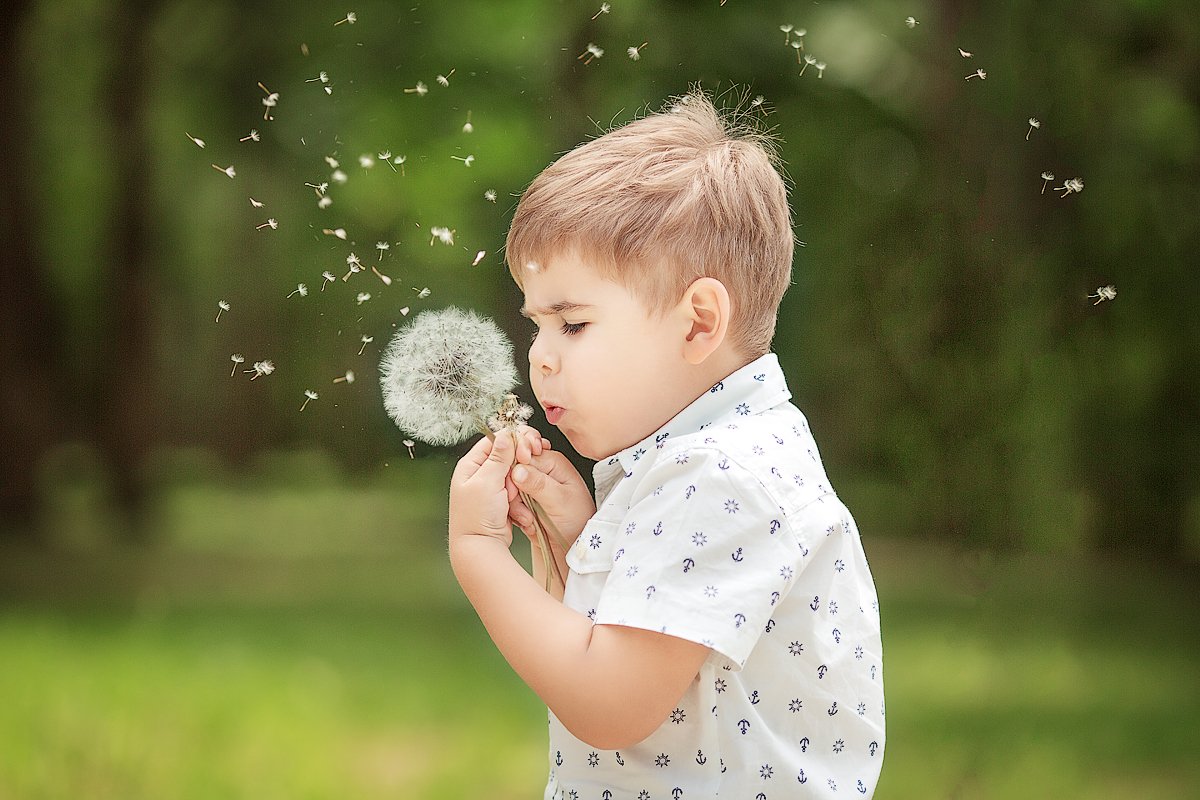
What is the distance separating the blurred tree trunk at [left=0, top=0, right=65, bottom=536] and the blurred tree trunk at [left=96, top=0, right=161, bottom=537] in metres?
0.31

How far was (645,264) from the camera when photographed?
1313 mm

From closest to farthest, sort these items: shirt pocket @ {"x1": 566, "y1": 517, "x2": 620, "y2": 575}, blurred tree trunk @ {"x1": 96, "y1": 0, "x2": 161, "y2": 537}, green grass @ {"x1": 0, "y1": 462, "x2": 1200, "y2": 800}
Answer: shirt pocket @ {"x1": 566, "y1": 517, "x2": 620, "y2": 575}
green grass @ {"x1": 0, "y1": 462, "x2": 1200, "y2": 800}
blurred tree trunk @ {"x1": 96, "y1": 0, "x2": 161, "y2": 537}

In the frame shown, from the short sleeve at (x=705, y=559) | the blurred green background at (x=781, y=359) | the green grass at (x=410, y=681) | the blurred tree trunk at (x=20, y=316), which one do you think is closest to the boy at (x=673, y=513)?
the short sleeve at (x=705, y=559)

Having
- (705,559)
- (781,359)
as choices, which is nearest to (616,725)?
(705,559)

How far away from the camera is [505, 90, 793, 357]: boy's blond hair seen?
1315 millimetres

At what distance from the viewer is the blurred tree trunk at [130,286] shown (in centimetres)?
651

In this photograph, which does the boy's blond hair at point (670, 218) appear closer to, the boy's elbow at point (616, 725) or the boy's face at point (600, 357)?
the boy's face at point (600, 357)

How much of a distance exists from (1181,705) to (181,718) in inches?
126

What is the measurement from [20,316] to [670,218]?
5733 millimetres

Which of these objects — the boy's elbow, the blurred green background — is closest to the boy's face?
the boy's elbow

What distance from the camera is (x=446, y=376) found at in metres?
1.48

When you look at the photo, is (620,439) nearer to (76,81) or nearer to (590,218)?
(590,218)

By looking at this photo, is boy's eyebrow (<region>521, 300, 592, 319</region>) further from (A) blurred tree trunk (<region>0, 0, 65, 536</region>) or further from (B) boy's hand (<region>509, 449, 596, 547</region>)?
(A) blurred tree trunk (<region>0, 0, 65, 536</region>)

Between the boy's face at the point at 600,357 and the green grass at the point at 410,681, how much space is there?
89.6 inches
